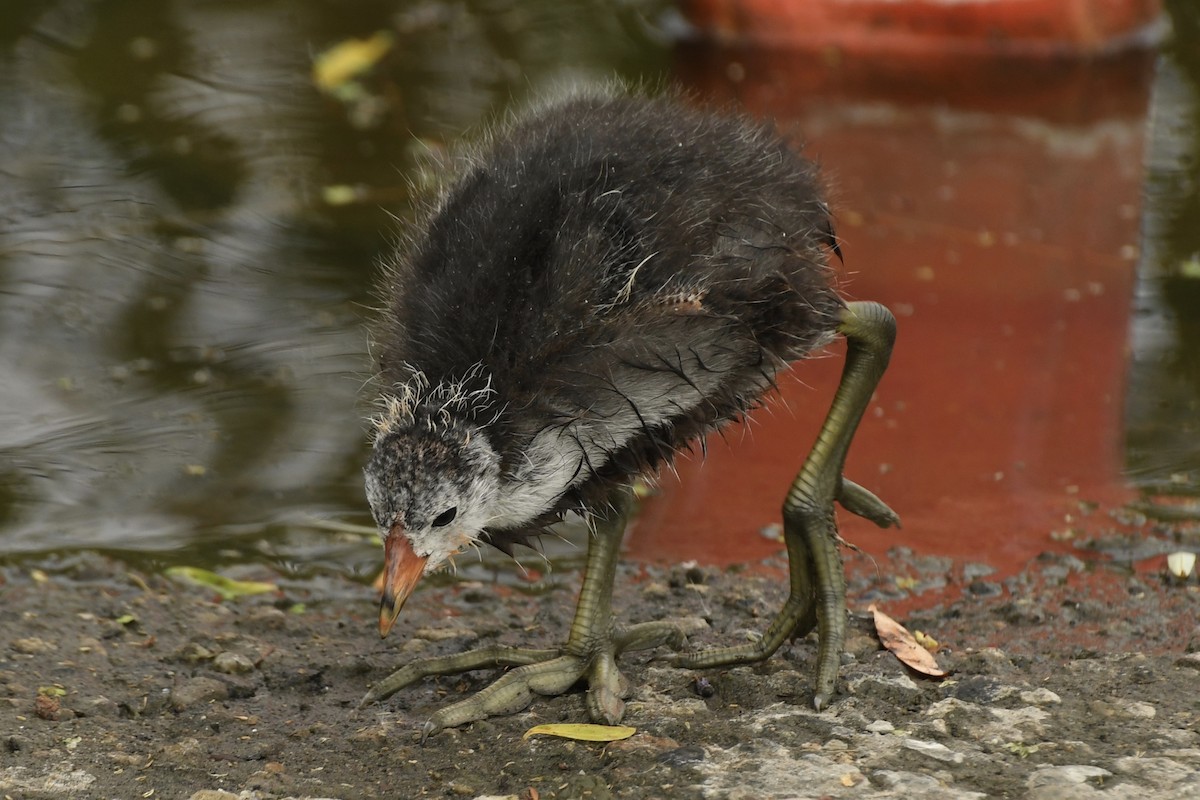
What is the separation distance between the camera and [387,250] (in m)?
6.47

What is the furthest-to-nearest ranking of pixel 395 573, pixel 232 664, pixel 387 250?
pixel 387 250
pixel 232 664
pixel 395 573

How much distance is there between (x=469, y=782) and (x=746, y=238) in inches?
53.8

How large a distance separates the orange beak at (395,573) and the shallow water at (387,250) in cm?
147

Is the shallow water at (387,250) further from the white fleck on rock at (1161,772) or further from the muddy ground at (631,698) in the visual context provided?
the white fleck on rock at (1161,772)

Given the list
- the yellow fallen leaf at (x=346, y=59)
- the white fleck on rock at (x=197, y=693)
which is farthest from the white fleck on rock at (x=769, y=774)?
the yellow fallen leaf at (x=346, y=59)

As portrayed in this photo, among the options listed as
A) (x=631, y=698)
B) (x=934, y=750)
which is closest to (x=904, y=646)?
(x=934, y=750)

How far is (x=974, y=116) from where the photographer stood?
824 centimetres

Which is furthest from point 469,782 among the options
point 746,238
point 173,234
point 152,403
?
point 173,234

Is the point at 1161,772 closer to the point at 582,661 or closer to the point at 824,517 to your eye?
the point at 824,517

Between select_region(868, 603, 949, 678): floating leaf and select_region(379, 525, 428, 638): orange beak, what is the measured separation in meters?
1.27

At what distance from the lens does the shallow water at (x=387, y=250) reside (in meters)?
4.91

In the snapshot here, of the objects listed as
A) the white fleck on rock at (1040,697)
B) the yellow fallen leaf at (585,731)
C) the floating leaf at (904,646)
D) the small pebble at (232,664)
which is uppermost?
the floating leaf at (904,646)

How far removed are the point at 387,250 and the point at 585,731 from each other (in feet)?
11.5

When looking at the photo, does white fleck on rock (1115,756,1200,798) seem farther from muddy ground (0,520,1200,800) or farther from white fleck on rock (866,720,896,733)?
white fleck on rock (866,720,896,733)
